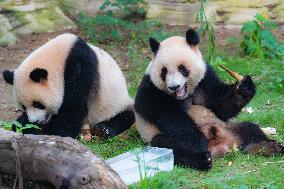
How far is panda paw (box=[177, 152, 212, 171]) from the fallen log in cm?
153

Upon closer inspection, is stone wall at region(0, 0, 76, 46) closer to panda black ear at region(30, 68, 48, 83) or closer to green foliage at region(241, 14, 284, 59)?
green foliage at region(241, 14, 284, 59)

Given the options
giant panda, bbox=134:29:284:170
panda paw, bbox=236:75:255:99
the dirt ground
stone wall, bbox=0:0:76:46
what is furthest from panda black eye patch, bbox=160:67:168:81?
stone wall, bbox=0:0:76:46

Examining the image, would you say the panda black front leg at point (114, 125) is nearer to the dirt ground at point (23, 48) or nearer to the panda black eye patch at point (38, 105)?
the panda black eye patch at point (38, 105)

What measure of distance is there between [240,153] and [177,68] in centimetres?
102

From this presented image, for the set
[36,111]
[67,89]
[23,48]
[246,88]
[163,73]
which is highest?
[163,73]

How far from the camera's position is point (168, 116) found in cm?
619

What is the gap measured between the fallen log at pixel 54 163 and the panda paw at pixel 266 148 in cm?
213

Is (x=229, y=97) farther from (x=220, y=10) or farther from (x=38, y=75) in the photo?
(x=220, y=10)

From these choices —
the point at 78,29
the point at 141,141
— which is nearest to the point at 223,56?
the point at 78,29

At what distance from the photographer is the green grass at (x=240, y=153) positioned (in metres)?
5.41

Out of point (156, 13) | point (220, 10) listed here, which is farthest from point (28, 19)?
point (220, 10)

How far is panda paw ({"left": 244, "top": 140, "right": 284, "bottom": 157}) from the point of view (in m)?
6.13

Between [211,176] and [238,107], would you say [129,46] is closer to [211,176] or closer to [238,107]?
[238,107]

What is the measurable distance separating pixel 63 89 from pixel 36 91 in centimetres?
31
